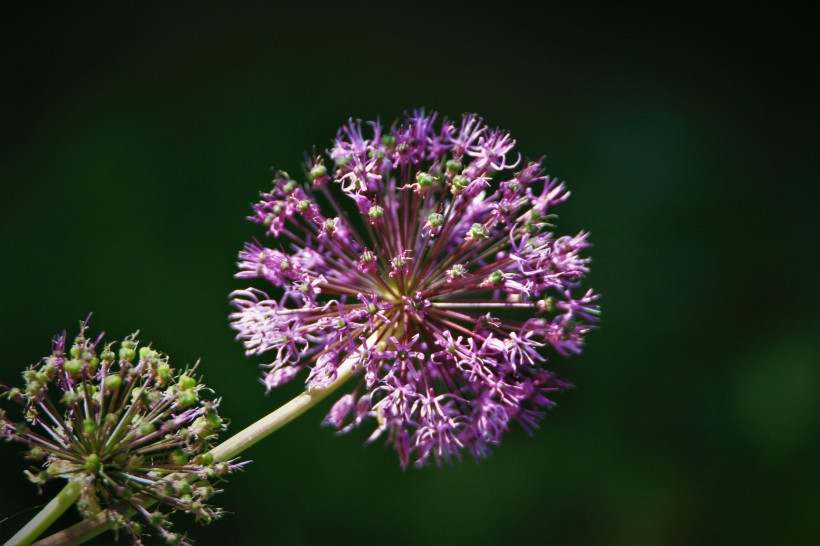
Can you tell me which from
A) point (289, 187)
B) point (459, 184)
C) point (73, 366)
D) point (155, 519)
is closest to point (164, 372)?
point (73, 366)

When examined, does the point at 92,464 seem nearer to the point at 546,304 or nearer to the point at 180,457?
the point at 180,457

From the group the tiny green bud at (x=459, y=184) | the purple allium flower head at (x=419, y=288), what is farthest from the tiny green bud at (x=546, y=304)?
the tiny green bud at (x=459, y=184)

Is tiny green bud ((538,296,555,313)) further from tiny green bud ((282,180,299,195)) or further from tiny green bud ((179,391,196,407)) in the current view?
tiny green bud ((179,391,196,407))

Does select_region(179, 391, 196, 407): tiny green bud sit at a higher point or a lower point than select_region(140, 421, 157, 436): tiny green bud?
higher

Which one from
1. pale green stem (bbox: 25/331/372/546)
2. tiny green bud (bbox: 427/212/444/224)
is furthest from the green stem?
tiny green bud (bbox: 427/212/444/224)

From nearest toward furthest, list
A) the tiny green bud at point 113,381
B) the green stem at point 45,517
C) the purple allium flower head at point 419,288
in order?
the green stem at point 45,517 < the tiny green bud at point 113,381 < the purple allium flower head at point 419,288

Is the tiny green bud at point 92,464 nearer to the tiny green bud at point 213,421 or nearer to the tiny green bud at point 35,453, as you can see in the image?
the tiny green bud at point 35,453
